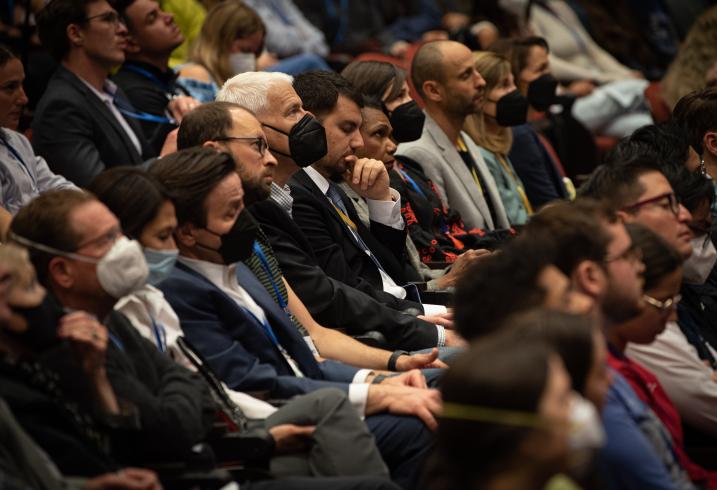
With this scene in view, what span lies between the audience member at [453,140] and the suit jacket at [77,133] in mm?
1250

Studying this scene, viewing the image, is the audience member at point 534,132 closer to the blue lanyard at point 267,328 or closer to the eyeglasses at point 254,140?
the eyeglasses at point 254,140

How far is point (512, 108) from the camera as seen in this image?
634 centimetres

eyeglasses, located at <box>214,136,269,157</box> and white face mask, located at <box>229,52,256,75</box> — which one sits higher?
eyeglasses, located at <box>214,136,269,157</box>

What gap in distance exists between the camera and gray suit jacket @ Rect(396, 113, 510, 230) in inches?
231

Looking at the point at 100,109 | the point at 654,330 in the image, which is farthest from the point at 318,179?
the point at 654,330

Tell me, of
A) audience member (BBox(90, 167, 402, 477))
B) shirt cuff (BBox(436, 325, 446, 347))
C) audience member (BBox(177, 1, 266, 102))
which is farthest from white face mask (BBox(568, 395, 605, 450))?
audience member (BBox(177, 1, 266, 102))

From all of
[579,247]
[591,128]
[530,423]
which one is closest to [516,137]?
[591,128]

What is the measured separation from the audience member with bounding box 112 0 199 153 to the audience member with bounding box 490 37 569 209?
72.1 inches

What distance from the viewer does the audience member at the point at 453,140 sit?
5883mm

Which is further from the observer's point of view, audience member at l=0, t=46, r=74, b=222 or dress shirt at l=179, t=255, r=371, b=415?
audience member at l=0, t=46, r=74, b=222

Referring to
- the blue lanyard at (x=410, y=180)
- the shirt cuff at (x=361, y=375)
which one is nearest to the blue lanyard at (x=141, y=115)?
the blue lanyard at (x=410, y=180)

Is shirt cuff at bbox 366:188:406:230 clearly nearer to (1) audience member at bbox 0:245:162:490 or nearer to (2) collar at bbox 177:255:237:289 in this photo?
(2) collar at bbox 177:255:237:289

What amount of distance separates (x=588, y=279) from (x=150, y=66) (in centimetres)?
344

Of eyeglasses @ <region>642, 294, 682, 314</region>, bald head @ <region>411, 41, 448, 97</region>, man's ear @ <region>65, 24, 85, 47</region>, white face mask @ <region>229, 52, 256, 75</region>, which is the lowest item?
white face mask @ <region>229, 52, 256, 75</region>
